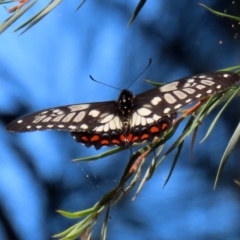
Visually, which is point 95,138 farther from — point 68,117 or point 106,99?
point 106,99

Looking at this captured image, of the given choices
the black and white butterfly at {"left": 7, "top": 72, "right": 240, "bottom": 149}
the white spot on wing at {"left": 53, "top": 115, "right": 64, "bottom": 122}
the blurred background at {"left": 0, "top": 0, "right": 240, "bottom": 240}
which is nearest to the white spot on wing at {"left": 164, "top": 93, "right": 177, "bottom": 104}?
the black and white butterfly at {"left": 7, "top": 72, "right": 240, "bottom": 149}

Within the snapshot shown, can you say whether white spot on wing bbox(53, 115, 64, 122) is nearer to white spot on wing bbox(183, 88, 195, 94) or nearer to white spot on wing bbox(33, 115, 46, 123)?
white spot on wing bbox(33, 115, 46, 123)

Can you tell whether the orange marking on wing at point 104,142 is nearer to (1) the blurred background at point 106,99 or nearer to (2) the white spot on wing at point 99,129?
(2) the white spot on wing at point 99,129

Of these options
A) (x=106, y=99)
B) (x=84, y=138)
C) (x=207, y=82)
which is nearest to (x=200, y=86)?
(x=207, y=82)

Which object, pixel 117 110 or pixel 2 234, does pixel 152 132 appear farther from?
pixel 2 234

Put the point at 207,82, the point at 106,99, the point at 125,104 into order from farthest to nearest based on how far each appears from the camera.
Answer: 1. the point at 106,99
2. the point at 125,104
3. the point at 207,82

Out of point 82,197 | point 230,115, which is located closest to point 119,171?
point 82,197

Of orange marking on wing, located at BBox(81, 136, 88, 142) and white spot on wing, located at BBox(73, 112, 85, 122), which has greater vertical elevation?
white spot on wing, located at BBox(73, 112, 85, 122)
